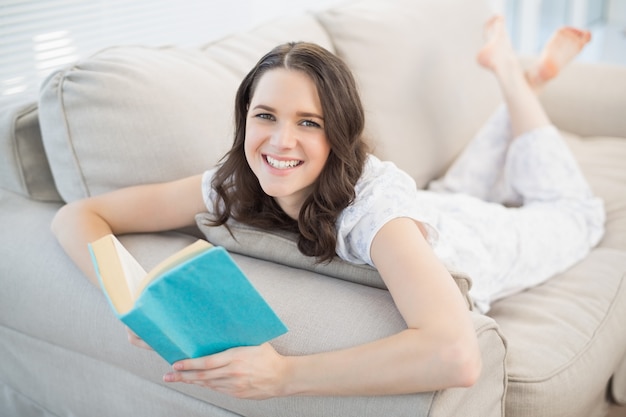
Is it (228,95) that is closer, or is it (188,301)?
(188,301)

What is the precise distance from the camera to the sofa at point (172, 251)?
4.05ft

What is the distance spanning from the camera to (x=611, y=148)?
2344mm

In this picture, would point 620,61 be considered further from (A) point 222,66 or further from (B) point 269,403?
(B) point 269,403

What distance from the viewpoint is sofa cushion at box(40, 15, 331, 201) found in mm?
1522

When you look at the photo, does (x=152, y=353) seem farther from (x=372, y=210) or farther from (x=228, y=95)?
(x=228, y=95)

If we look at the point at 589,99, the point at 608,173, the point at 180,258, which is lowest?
the point at 608,173

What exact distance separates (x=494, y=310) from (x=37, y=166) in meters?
1.07

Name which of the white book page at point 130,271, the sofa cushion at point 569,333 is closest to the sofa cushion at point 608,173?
the sofa cushion at point 569,333

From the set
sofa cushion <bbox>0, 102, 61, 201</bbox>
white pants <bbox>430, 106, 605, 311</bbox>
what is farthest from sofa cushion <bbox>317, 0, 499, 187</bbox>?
sofa cushion <bbox>0, 102, 61, 201</bbox>

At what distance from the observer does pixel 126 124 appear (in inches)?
60.0

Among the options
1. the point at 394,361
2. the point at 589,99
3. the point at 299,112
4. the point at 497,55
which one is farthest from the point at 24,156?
the point at 589,99

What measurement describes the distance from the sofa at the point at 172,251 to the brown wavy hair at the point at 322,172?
5cm

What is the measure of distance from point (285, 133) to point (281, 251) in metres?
0.24

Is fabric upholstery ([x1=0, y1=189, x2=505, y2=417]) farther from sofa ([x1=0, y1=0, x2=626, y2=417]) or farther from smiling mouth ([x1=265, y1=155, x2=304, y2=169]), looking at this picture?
smiling mouth ([x1=265, y1=155, x2=304, y2=169])
